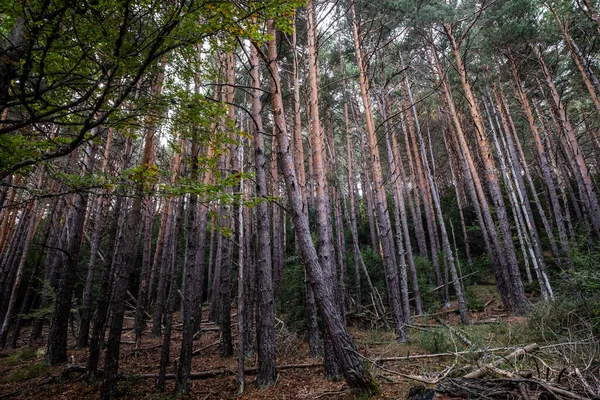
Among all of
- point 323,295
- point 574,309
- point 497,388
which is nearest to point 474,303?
point 574,309

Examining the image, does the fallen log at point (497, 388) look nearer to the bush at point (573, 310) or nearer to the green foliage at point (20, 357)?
the bush at point (573, 310)

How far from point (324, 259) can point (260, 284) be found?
1495 mm

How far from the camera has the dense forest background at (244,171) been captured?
318 cm

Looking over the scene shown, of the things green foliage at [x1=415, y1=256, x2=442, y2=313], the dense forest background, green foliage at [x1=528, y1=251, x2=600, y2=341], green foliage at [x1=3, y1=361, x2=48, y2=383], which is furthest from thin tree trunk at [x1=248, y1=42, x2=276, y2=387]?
green foliage at [x1=415, y1=256, x2=442, y2=313]

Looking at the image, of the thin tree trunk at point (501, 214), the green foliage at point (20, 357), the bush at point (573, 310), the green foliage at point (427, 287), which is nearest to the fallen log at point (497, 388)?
the bush at point (573, 310)

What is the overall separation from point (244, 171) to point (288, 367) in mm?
7539

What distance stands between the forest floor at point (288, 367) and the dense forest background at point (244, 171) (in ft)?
1.13

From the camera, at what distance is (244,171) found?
37.6 feet

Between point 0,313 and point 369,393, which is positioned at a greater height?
point 0,313

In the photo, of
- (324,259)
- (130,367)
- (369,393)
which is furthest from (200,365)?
(369,393)

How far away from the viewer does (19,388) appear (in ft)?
21.0

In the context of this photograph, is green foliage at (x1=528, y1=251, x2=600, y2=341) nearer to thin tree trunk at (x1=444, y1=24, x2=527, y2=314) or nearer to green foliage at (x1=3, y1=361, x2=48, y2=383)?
thin tree trunk at (x1=444, y1=24, x2=527, y2=314)

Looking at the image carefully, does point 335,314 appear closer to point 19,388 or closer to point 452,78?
point 19,388

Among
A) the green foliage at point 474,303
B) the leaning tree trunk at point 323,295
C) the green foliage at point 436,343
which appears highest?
the leaning tree trunk at point 323,295
